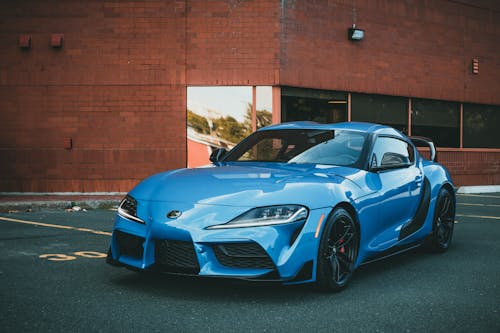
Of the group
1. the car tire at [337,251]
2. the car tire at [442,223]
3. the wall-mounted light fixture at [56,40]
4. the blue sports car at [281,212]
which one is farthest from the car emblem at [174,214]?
the wall-mounted light fixture at [56,40]

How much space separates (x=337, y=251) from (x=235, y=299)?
3.02 ft

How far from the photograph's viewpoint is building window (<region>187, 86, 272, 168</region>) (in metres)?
15.8

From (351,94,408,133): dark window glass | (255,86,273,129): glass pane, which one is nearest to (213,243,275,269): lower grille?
(255,86,273,129): glass pane

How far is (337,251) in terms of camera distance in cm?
518

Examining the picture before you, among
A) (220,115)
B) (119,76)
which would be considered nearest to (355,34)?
(220,115)

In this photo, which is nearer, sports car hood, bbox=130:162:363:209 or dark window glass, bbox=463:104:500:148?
sports car hood, bbox=130:162:363:209

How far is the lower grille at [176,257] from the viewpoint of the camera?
4.66m

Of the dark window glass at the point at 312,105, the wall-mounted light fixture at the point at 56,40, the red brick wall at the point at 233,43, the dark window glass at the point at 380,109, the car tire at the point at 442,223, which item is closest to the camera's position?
the car tire at the point at 442,223

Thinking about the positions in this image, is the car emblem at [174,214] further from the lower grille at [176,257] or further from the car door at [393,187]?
the car door at [393,187]

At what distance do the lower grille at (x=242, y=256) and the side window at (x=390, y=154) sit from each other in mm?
1812

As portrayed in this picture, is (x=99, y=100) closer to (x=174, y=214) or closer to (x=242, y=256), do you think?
(x=174, y=214)

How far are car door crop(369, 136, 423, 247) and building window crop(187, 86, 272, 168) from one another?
359 inches

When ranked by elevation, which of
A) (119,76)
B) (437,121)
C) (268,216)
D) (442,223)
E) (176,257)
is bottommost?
(442,223)

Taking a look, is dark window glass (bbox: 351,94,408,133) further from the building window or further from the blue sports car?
the blue sports car
